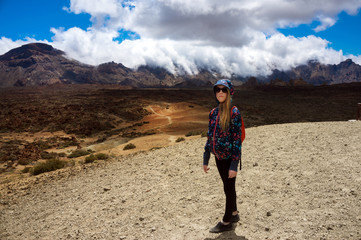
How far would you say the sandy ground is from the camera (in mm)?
4055

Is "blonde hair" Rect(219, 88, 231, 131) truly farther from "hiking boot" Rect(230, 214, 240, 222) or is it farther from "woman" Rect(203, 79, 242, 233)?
"hiking boot" Rect(230, 214, 240, 222)

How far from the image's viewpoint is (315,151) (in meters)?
7.53

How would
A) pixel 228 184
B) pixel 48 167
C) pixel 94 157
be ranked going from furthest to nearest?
pixel 94 157, pixel 48 167, pixel 228 184

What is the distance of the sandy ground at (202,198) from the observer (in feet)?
13.3

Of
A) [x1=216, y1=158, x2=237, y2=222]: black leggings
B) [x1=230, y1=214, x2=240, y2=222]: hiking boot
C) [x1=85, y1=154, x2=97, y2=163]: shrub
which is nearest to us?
[x1=216, y1=158, x2=237, y2=222]: black leggings

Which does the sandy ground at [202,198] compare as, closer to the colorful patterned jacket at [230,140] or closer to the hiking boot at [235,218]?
the hiking boot at [235,218]

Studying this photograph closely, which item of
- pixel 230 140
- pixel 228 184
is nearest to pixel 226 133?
pixel 230 140

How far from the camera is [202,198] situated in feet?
18.4

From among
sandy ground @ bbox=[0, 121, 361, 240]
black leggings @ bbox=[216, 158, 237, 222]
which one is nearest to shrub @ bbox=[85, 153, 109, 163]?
sandy ground @ bbox=[0, 121, 361, 240]

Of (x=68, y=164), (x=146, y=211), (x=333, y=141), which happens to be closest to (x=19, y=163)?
(x=68, y=164)

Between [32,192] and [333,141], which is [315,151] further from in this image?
[32,192]

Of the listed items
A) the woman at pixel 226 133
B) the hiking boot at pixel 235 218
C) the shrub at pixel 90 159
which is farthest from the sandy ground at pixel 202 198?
the shrub at pixel 90 159

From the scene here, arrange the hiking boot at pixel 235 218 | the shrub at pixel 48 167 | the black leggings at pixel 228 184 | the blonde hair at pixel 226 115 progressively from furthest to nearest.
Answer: the shrub at pixel 48 167 → the hiking boot at pixel 235 218 → the black leggings at pixel 228 184 → the blonde hair at pixel 226 115

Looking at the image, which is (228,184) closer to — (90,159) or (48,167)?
(90,159)
